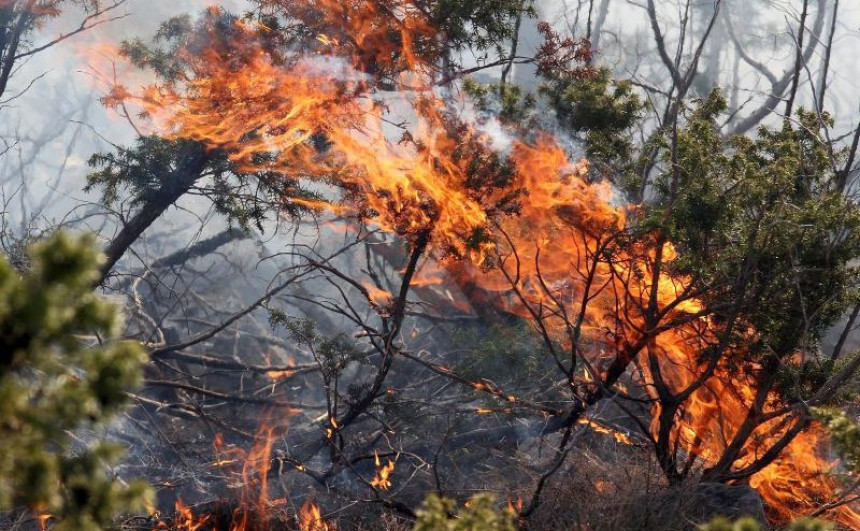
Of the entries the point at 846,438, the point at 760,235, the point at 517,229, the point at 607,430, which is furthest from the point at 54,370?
the point at 517,229

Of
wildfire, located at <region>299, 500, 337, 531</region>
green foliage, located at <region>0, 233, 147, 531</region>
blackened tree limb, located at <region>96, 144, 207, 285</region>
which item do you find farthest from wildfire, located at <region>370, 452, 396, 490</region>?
green foliage, located at <region>0, 233, 147, 531</region>

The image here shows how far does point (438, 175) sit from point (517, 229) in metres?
2.03

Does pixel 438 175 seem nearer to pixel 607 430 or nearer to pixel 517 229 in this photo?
pixel 517 229

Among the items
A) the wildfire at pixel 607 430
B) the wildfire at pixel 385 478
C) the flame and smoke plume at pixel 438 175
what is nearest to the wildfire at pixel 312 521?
the flame and smoke plume at pixel 438 175

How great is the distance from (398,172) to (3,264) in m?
6.13

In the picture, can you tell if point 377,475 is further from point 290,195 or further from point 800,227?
point 800,227

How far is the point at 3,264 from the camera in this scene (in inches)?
55.0

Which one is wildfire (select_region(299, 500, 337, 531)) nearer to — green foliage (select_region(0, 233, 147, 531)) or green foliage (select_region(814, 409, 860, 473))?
green foliage (select_region(814, 409, 860, 473))

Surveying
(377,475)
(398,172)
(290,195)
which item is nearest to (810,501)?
(377,475)

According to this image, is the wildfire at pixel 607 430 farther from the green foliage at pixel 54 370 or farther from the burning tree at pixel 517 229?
the green foliage at pixel 54 370

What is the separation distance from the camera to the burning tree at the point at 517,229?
592cm

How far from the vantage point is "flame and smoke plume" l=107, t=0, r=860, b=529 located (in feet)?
22.7

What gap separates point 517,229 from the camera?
28.6ft

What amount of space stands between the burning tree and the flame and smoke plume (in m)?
0.03
